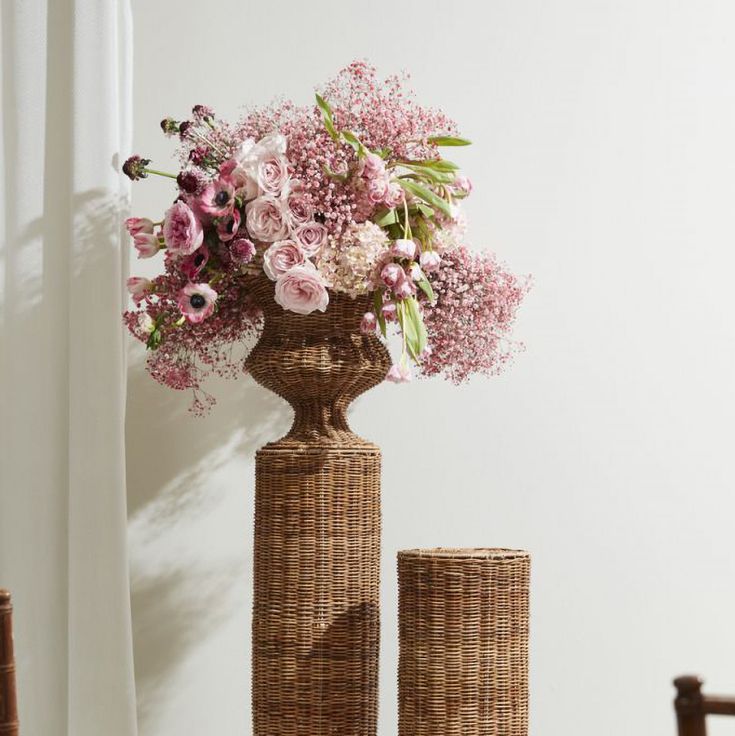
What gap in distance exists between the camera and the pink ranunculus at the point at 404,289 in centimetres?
182

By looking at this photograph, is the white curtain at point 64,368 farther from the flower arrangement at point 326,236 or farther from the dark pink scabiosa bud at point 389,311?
the dark pink scabiosa bud at point 389,311

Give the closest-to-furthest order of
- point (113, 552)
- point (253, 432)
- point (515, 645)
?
point (515, 645) < point (113, 552) < point (253, 432)

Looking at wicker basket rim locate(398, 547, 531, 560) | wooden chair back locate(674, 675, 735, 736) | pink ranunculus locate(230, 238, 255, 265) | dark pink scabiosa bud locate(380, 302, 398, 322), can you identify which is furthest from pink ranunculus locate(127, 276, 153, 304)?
wooden chair back locate(674, 675, 735, 736)

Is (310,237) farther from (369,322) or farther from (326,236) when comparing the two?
(369,322)

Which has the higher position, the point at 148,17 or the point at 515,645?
the point at 148,17

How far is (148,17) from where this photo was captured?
2.35 meters

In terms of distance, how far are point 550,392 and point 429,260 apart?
2.07 ft

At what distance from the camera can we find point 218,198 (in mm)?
1835

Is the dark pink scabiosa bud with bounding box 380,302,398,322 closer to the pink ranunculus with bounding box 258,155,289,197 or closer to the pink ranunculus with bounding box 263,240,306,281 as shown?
the pink ranunculus with bounding box 263,240,306,281

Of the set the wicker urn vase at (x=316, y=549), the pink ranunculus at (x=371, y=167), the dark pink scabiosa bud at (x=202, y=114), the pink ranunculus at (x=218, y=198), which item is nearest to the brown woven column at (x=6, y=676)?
the wicker urn vase at (x=316, y=549)

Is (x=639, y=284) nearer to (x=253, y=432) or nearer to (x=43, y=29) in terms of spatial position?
(x=253, y=432)

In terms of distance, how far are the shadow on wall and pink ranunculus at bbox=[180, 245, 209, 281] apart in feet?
1.54

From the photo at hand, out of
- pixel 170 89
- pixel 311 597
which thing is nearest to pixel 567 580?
pixel 311 597

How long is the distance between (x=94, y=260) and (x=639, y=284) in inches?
46.5
